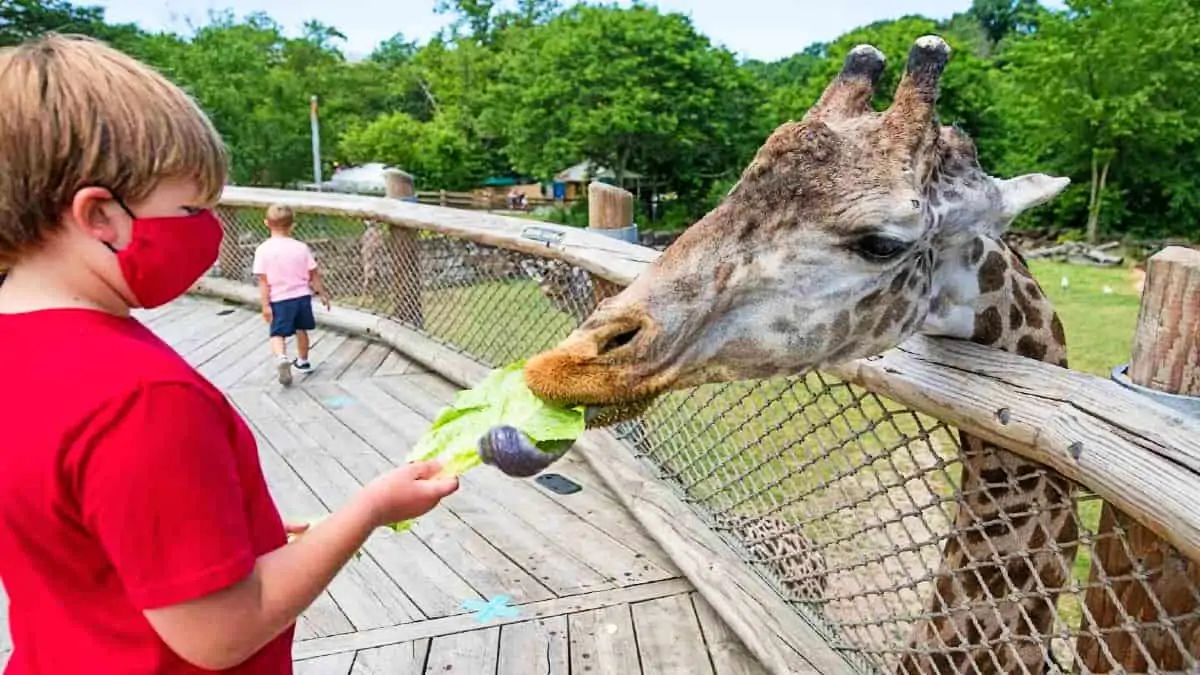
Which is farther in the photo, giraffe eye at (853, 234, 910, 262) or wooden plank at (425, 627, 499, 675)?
wooden plank at (425, 627, 499, 675)

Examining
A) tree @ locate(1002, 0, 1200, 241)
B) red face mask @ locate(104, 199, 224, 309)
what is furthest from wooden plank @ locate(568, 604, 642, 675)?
tree @ locate(1002, 0, 1200, 241)

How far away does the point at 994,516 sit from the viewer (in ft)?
7.18

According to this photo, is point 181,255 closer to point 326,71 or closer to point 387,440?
point 387,440

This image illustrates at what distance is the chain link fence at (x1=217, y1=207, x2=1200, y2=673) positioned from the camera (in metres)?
1.77

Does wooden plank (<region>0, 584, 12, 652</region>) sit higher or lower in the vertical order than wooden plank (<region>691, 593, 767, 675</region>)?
higher

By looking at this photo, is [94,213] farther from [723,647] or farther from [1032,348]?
[723,647]

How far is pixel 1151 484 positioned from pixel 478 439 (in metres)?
1.09

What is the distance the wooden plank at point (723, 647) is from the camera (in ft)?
8.94

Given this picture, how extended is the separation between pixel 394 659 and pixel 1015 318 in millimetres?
1976

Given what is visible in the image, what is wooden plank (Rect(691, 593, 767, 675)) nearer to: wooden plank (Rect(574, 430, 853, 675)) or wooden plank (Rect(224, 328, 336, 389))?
wooden plank (Rect(574, 430, 853, 675))

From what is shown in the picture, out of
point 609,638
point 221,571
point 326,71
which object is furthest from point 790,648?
point 326,71

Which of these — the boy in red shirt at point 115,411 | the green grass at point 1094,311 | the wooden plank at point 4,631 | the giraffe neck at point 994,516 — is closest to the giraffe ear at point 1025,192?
the giraffe neck at point 994,516

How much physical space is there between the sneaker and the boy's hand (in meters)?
4.39

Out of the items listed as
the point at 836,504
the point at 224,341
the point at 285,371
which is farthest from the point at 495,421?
the point at 224,341
